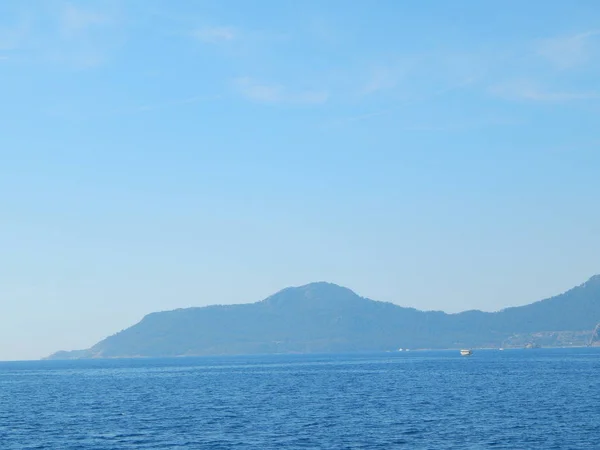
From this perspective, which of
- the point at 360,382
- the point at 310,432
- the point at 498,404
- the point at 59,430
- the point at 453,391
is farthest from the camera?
the point at 360,382

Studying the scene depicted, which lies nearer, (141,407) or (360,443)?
(360,443)

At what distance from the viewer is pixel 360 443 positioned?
81.1m

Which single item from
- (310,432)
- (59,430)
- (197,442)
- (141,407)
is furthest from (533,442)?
(141,407)

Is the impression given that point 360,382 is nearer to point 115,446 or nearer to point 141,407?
point 141,407

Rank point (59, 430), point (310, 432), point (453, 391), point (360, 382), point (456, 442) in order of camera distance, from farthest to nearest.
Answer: point (360, 382) → point (453, 391) → point (59, 430) → point (310, 432) → point (456, 442)

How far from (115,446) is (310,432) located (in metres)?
Answer: 21.2

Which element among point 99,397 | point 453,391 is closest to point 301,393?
point 453,391

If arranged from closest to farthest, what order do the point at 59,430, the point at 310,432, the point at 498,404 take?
the point at 310,432 → the point at 59,430 → the point at 498,404

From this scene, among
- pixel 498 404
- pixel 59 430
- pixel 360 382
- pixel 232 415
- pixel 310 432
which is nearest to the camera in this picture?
pixel 310 432

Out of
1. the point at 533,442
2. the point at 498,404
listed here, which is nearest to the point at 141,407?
the point at 498,404

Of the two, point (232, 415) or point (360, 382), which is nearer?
point (232, 415)

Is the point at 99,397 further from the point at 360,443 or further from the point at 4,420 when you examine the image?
the point at 360,443

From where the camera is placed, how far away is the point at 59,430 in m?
97.3

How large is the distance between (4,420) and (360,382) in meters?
94.2
